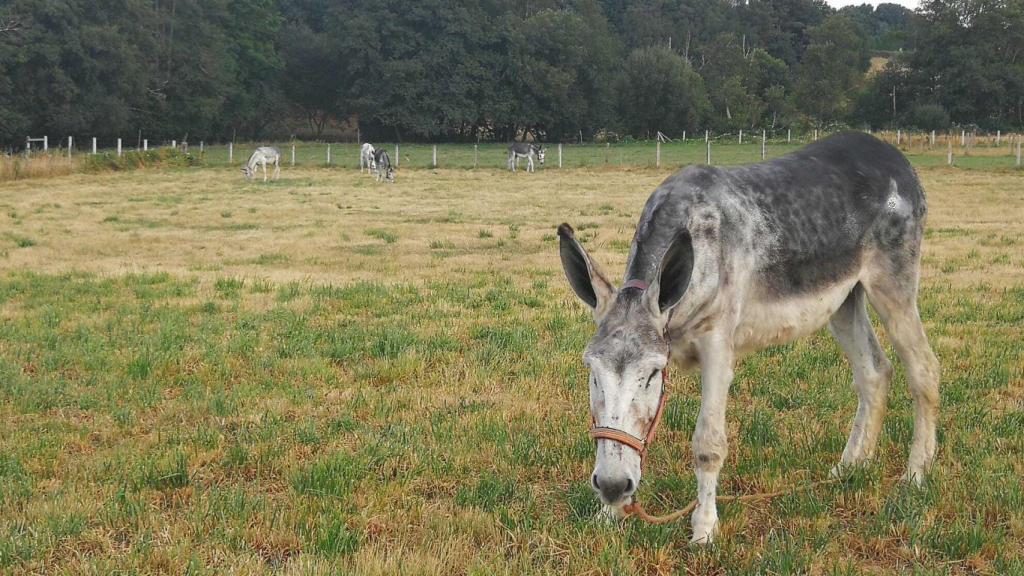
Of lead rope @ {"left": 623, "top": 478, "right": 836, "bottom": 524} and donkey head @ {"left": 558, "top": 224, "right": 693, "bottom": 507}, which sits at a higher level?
donkey head @ {"left": 558, "top": 224, "right": 693, "bottom": 507}

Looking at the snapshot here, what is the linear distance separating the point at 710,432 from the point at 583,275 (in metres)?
1.08

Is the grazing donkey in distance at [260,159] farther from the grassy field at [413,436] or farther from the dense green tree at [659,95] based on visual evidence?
the dense green tree at [659,95]

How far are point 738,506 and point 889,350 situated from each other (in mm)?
4198

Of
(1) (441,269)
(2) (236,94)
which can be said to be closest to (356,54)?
(2) (236,94)

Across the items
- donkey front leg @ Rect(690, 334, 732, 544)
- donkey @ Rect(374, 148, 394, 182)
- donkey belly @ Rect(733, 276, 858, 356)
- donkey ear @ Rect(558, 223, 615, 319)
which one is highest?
donkey @ Rect(374, 148, 394, 182)

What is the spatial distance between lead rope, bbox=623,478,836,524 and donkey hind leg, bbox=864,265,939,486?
0.71m

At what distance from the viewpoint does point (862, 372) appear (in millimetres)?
5750

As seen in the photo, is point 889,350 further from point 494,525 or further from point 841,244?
point 494,525

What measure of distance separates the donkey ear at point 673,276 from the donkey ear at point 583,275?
10.0 inches

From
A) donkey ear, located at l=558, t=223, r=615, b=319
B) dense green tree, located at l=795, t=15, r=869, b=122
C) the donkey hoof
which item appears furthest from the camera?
dense green tree, located at l=795, t=15, r=869, b=122

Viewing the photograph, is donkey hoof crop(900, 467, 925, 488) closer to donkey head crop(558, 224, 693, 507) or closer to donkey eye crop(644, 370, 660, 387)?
donkey head crop(558, 224, 693, 507)

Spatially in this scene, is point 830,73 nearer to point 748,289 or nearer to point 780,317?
point 780,317

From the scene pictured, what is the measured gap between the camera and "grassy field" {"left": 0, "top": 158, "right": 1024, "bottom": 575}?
4.27 metres

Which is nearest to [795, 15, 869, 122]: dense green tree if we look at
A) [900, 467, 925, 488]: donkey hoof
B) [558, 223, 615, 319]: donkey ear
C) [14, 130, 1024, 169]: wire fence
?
[14, 130, 1024, 169]: wire fence
